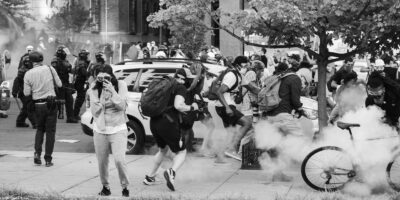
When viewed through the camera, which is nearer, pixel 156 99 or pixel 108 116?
pixel 108 116

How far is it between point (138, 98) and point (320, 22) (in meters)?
3.78

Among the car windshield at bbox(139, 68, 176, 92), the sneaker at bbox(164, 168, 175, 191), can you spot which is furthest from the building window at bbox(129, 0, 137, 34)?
the sneaker at bbox(164, 168, 175, 191)

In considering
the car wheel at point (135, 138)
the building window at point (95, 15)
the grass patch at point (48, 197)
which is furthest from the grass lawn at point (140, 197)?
the building window at point (95, 15)

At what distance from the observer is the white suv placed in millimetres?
12969

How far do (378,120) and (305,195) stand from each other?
4.54ft

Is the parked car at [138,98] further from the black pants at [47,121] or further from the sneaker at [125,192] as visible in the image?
the sneaker at [125,192]

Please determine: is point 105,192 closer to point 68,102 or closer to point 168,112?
point 168,112

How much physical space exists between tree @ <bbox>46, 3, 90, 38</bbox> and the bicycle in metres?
27.7

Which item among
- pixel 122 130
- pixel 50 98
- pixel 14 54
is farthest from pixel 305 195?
pixel 14 54

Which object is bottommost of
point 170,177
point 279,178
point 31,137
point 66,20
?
point 31,137

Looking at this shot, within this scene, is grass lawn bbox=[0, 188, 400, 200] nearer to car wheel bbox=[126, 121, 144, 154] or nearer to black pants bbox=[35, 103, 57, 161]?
black pants bbox=[35, 103, 57, 161]

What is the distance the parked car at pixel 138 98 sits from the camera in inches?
511

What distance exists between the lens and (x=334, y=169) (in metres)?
9.37

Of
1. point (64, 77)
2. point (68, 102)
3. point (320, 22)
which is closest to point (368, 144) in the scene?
point (320, 22)
